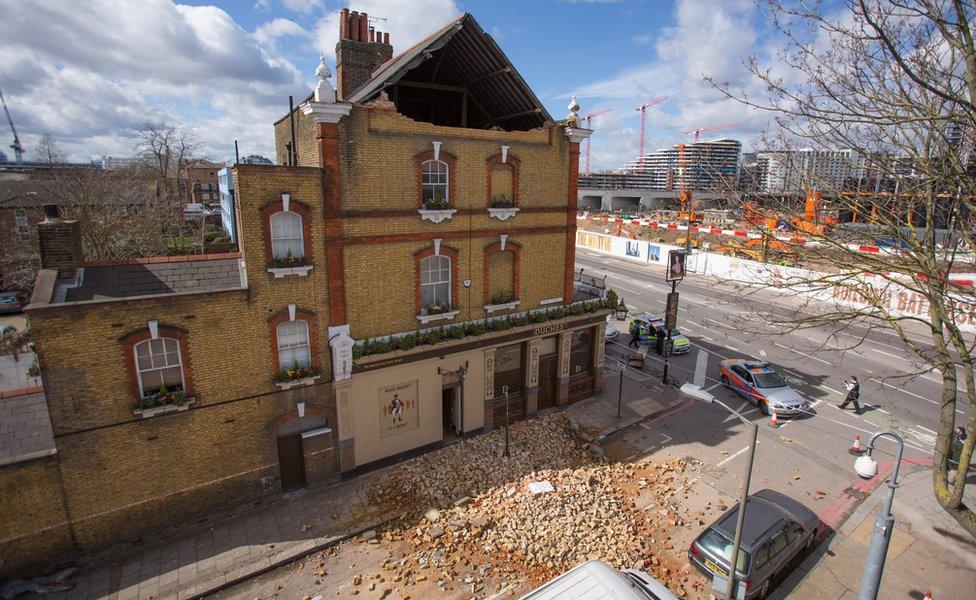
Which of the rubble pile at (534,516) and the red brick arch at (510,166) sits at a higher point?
the red brick arch at (510,166)

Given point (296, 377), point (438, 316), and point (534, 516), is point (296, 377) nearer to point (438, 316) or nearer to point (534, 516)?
point (438, 316)

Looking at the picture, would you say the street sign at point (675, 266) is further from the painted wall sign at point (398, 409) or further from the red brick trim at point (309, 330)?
the red brick trim at point (309, 330)

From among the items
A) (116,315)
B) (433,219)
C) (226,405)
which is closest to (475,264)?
(433,219)

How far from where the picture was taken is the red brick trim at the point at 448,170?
16.3 metres

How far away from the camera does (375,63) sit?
68.0 feet

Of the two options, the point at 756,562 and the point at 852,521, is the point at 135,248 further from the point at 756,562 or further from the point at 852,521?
the point at 852,521

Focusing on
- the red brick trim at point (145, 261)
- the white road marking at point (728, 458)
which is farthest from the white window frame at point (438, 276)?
the white road marking at point (728, 458)

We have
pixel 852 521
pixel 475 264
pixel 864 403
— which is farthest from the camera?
pixel 864 403

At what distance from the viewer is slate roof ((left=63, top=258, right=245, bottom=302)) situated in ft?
44.9

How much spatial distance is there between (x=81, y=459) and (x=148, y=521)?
2.54 metres

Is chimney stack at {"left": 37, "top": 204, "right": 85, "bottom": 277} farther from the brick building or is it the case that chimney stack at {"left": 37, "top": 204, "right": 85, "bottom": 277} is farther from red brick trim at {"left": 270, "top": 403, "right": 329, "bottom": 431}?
red brick trim at {"left": 270, "top": 403, "right": 329, "bottom": 431}

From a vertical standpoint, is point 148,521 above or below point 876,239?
below

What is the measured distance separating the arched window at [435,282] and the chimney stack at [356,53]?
8.31 meters

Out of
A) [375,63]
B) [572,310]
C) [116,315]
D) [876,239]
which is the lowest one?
[572,310]
